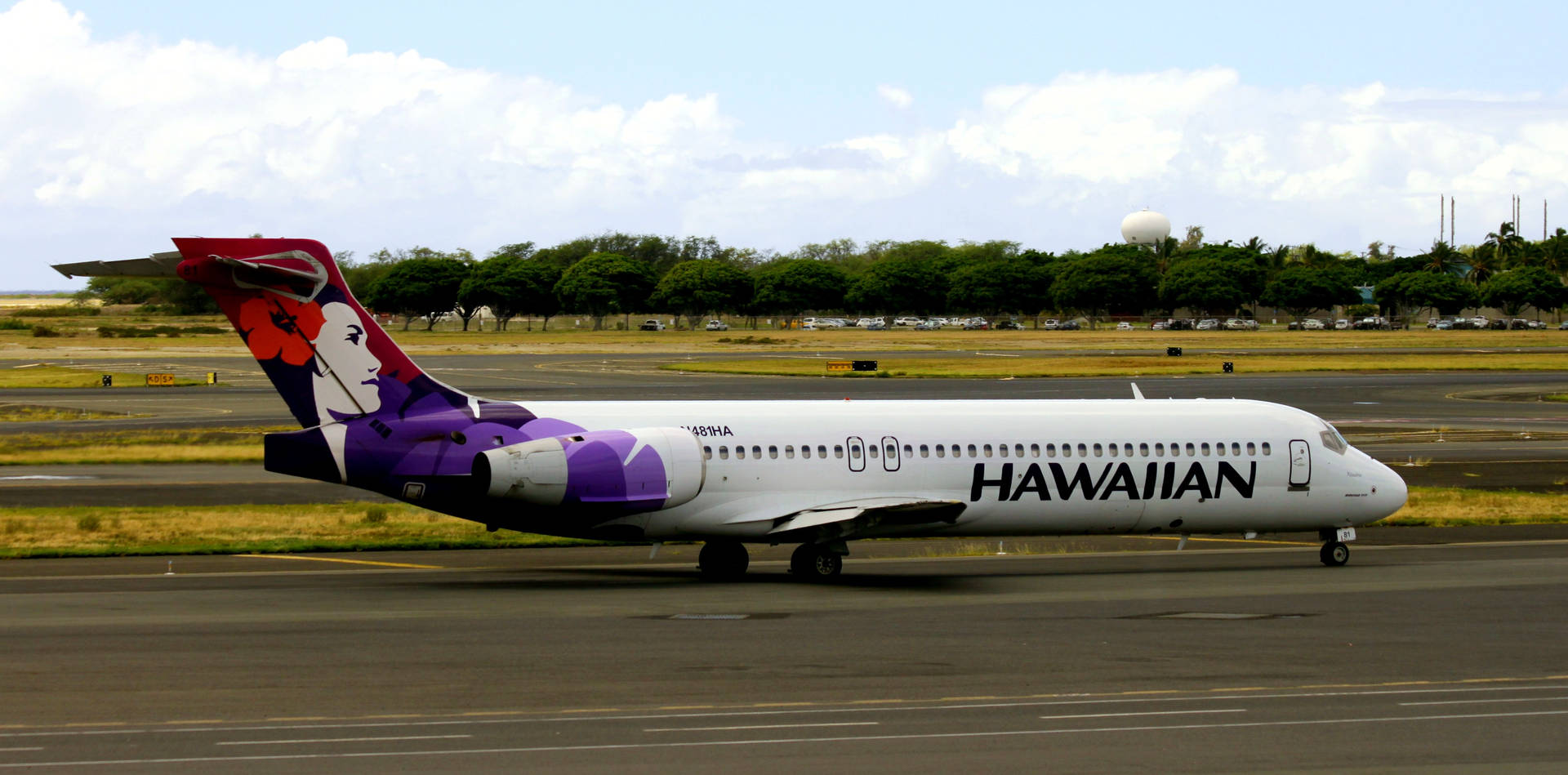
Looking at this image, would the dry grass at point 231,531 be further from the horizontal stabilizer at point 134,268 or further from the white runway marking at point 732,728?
the white runway marking at point 732,728

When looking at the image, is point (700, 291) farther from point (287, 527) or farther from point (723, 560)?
point (723, 560)

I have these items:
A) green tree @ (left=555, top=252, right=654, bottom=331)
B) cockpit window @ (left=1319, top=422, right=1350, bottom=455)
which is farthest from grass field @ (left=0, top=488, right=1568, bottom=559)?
green tree @ (left=555, top=252, right=654, bottom=331)

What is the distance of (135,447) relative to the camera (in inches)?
1988

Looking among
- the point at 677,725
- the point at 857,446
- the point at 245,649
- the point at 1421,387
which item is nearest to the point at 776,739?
the point at 677,725

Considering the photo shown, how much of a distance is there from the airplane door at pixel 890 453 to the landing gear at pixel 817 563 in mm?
1854

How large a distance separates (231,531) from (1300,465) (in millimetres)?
22488

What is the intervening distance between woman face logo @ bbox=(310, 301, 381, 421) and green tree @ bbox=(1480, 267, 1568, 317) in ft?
602

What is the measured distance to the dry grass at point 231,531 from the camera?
101 ft

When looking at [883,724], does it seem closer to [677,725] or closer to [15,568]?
[677,725]

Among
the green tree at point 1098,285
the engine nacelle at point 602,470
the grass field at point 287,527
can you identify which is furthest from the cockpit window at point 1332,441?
the green tree at point 1098,285

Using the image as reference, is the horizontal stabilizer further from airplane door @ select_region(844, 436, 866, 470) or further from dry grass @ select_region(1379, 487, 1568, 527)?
dry grass @ select_region(1379, 487, 1568, 527)

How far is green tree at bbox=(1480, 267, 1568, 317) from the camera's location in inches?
7160

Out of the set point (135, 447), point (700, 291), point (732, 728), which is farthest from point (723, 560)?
point (700, 291)

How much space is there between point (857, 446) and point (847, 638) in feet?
23.1
